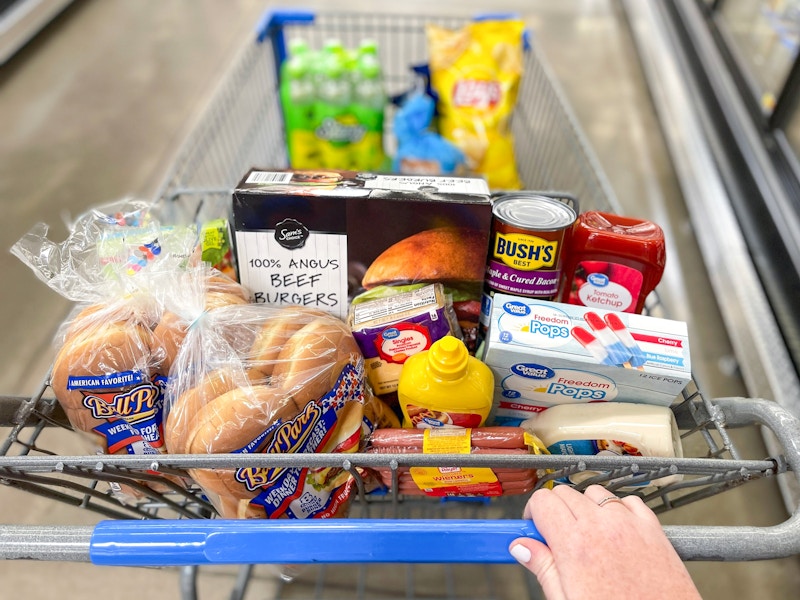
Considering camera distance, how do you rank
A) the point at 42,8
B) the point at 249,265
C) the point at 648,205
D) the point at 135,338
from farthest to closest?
the point at 42,8, the point at 648,205, the point at 249,265, the point at 135,338

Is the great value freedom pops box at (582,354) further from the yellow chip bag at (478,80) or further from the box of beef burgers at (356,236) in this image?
the yellow chip bag at (478,80)

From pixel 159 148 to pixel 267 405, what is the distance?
2.21 metres

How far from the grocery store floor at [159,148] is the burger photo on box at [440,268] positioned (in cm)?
79

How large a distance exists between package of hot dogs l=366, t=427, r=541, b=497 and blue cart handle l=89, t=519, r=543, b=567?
4.2 inches

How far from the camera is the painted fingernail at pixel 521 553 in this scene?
0.60 metres

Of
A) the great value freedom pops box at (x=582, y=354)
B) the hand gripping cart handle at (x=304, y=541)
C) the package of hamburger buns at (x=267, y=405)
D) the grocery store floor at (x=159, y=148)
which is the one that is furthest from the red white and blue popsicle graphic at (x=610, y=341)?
the grocery store floor at (x=159, y=148)

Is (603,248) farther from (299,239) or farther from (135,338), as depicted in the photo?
(135,338)

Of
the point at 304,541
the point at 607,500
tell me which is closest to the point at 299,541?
the point at 304,541

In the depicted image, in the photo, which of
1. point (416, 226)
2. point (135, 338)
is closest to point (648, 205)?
point (416, 226)

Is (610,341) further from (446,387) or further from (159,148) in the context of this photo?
(159,148)

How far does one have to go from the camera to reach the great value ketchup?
82cm

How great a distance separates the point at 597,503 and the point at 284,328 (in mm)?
450

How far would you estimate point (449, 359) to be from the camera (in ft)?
2.37

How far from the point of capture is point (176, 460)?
630 mm
